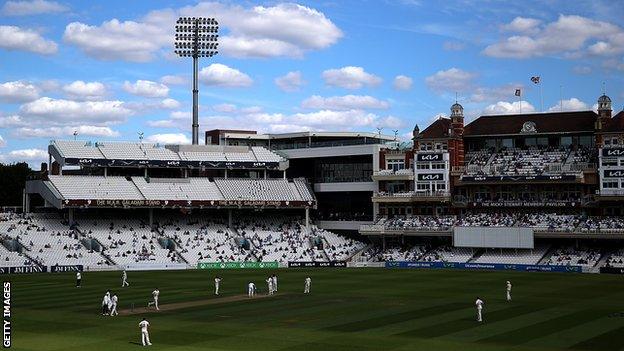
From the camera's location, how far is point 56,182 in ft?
295

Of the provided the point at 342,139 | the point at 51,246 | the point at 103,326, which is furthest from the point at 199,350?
the point at 342,139

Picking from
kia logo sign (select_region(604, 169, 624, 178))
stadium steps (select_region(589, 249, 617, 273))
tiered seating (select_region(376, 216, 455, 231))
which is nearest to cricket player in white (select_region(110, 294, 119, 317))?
stadium steps (select_region(589, 249, 617, 273))

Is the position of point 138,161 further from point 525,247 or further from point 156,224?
point 525,247

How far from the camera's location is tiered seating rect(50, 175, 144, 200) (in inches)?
3506

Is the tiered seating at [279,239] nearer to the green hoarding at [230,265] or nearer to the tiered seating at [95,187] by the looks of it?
the green hoarding at [230,265]

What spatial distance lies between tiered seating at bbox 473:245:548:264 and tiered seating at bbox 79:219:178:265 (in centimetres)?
3162

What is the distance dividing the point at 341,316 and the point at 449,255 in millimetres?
44720

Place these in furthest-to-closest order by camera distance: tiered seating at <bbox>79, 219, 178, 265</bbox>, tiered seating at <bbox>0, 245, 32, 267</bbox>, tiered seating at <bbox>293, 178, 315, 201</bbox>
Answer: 1. tiered seating at <bbox>293, 178, 315, 201</bbox>
2. tiered seating at <bbox>79, 219, 178, 265</bbox>
3. tiered seating at <bbox>0, 245, 32, 267</bbox>

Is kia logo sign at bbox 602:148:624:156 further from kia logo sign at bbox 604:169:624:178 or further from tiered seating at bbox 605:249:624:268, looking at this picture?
tiered seating at bbox 605:249:624:268

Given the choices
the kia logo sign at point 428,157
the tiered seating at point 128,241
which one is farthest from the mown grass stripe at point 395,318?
the kia logo sign at point 428,157

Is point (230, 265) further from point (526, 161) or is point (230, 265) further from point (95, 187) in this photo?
point (526, 161)

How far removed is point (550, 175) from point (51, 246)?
50.3 m

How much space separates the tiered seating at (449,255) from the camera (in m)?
86.6

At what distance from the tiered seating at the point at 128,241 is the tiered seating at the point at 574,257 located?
3767cm
